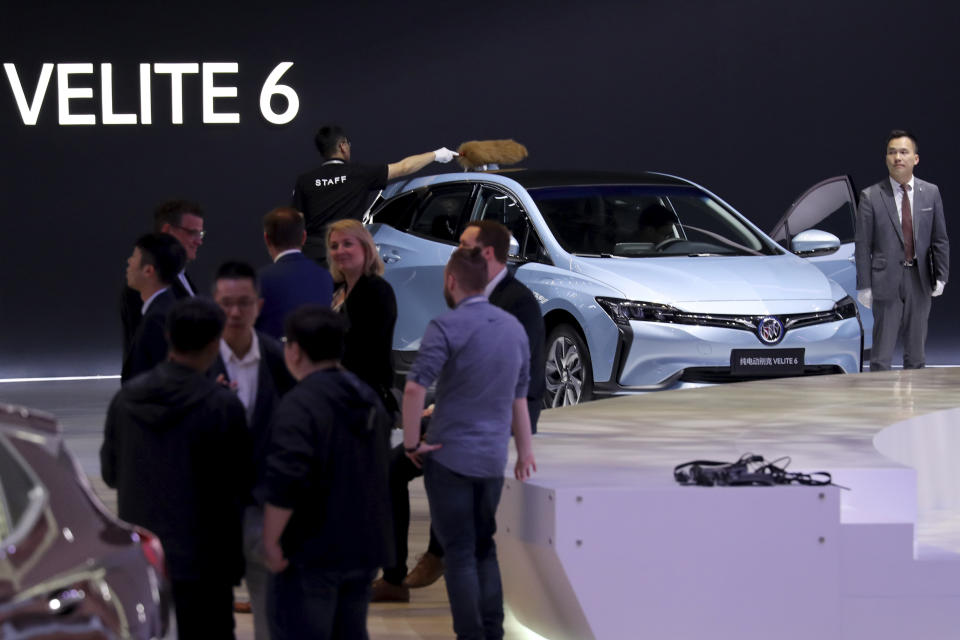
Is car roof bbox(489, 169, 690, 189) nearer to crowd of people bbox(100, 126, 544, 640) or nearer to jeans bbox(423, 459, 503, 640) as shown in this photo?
crowd of people bbox(100, 126, 544, 640)

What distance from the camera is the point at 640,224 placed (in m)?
9.18

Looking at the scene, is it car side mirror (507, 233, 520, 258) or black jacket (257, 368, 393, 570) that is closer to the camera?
black jacket (257, 368, 393, 570)

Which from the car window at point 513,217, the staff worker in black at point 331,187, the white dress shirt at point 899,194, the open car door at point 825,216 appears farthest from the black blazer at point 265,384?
the white dress shirt at point 899,194

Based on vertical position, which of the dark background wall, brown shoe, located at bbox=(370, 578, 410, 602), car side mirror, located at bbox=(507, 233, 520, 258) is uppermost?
the dark background wall

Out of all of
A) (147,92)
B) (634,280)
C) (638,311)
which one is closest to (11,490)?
(638,311)

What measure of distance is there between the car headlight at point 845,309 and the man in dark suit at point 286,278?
390 cm

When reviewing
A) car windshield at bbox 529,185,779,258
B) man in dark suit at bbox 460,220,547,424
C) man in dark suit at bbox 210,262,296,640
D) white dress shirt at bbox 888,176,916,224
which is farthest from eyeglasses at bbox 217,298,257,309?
white dress shirt at bbox 888,176,916,224

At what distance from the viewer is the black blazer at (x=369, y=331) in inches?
217

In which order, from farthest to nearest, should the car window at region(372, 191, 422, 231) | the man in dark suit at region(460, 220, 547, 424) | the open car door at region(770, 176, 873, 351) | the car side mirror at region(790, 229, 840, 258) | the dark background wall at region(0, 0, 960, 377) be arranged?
A: the dark background wall at region(0, 0, 960, 377)
the open car door at region(770, 176, 873, 351)
the car window at region(372, 191, 422, 231)
the car side mirror at region(790, 229, 840, 258)
the man in dark suit at region(460, 220, 547, 424)

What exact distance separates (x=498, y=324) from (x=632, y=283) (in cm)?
369

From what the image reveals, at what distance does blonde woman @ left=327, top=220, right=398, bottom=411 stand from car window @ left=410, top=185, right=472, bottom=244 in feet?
12.7

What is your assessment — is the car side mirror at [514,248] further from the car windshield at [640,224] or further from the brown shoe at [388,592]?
the brown shoe at [388,592]

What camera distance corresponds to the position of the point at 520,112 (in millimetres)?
13219

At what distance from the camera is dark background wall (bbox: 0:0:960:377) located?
1291cm
